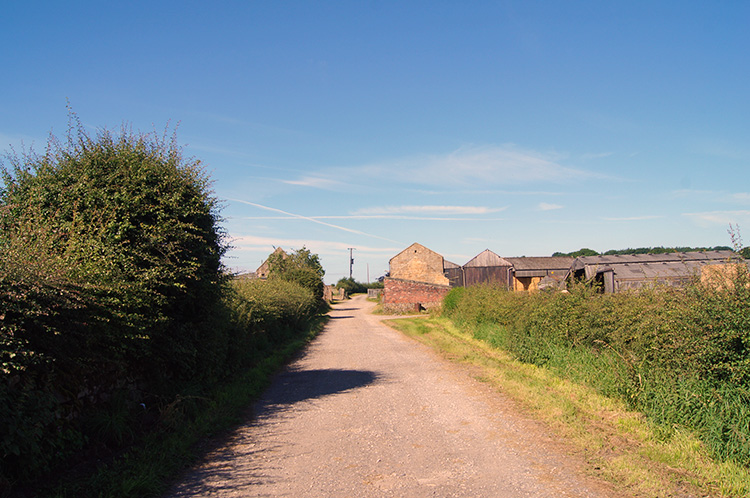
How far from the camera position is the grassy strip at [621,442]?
4.60 m

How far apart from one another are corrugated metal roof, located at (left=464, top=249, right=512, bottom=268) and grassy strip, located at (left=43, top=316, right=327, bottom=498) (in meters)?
42.6

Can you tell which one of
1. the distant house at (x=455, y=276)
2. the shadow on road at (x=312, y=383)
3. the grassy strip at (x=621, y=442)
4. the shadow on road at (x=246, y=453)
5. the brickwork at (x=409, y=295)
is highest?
the distant house at (x=455, y=276)

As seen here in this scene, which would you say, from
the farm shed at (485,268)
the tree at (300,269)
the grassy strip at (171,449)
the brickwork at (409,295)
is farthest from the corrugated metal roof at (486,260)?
the grassy strip at (171,449)

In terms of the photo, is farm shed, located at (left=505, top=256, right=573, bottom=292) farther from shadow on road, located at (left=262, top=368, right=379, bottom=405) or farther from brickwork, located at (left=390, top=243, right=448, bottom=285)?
shadow on road, located at (left=262, top=368, right=379, bottom=405)

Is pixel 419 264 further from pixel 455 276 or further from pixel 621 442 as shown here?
pixel 621 442

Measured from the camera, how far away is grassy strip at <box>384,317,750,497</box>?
181 inches

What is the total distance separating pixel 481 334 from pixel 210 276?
1078 centimetres

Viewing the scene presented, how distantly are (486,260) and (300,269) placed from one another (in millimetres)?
22014

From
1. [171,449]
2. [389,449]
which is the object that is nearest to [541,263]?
[389,449]

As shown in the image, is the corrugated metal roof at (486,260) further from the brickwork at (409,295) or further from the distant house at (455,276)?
the brickwork at (409,295)

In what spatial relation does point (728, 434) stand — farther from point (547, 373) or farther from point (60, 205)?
point (60, 205)

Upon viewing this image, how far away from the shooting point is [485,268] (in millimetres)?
50000

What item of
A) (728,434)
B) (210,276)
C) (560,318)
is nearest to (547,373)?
(560,318)

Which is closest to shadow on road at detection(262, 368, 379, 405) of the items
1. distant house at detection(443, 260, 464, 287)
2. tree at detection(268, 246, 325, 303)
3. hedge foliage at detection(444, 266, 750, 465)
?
hedge foliage at detection(444, 266, 750, 465)
